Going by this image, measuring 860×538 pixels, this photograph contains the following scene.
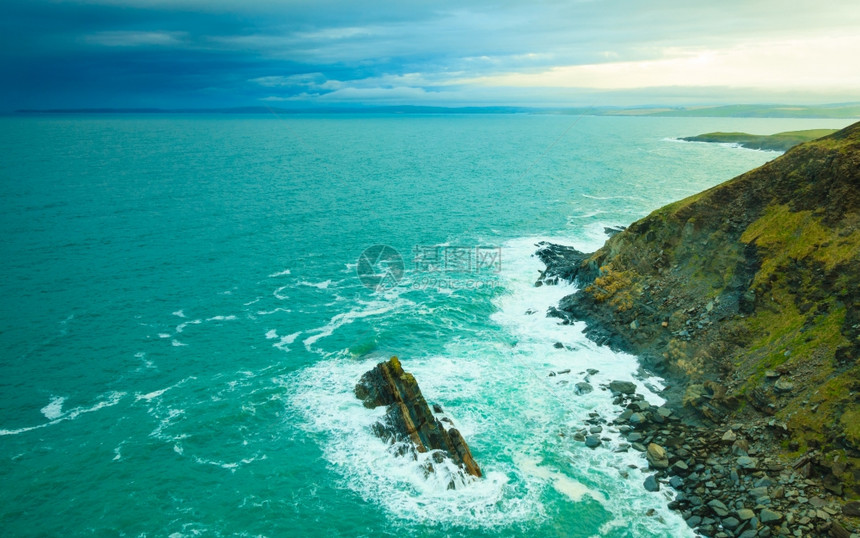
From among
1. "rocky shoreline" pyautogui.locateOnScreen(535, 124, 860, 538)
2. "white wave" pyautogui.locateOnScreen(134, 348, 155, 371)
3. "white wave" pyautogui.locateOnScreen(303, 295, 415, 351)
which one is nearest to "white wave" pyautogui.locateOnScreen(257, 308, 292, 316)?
"white wave" pyautogui.locateOnScreen(303, 295, 415, 351)

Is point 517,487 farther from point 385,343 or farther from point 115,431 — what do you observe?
point 115,431

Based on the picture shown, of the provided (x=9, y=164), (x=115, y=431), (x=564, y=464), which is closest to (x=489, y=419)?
(x=564, y=464)

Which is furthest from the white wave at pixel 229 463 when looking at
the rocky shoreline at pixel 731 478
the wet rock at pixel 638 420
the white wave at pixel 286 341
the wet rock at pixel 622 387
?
the wet rock at pixel 622 387

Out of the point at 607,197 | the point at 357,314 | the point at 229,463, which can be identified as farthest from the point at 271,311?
the point at 607,197

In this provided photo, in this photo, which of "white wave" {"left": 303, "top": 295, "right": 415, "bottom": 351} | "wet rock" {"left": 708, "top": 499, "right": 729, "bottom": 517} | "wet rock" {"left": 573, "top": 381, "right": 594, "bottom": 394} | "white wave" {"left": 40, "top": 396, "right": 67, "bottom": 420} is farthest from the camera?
"white wave" {"left": 303, "top": 295, "right": 415, "bottom": 351}

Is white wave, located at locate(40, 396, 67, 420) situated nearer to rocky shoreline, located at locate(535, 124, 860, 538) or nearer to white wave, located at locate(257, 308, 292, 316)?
white wave, located at locate(257, 308, 292, 316)
